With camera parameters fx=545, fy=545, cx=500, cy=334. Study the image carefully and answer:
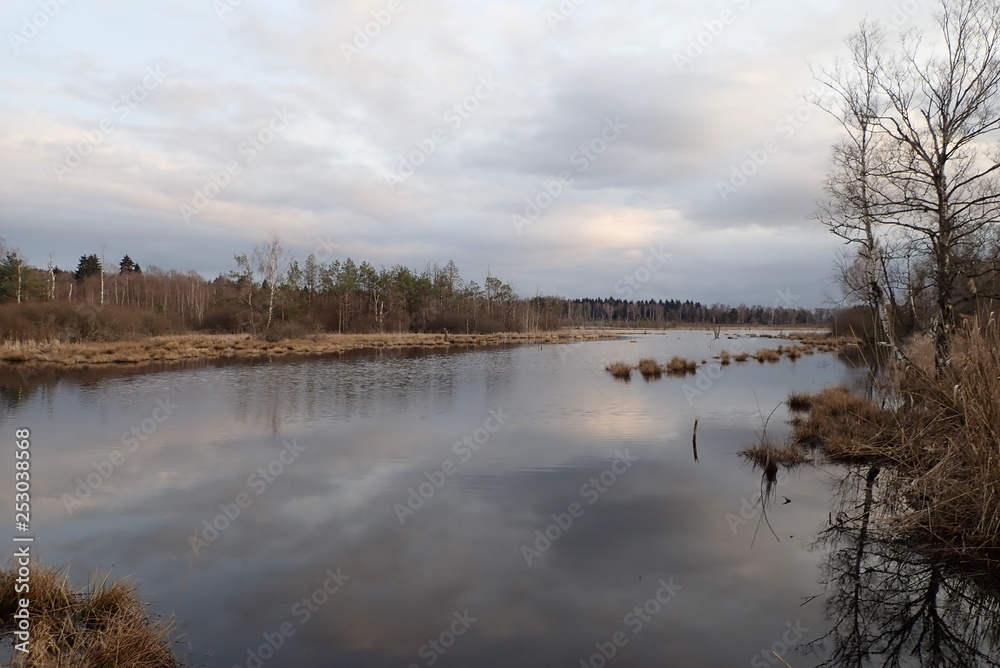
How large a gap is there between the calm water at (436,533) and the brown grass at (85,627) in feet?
1.33

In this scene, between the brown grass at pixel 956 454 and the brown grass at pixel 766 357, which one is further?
the brown grass at pixel 766 357

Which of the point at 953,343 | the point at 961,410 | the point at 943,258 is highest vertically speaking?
the point at 943,258

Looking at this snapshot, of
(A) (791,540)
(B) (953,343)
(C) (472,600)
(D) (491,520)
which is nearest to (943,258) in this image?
(B) (953,343)

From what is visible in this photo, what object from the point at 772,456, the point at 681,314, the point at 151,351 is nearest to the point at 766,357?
the point at 772,456

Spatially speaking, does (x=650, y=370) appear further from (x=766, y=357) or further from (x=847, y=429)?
(x=847, y=429)

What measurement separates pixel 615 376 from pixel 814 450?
1443 centimetres

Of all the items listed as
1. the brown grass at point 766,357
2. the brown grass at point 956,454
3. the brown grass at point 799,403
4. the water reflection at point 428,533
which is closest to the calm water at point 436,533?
the water reflection at point 428,533

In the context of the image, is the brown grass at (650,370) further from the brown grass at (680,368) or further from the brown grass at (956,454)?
the brown grass at (956,454)

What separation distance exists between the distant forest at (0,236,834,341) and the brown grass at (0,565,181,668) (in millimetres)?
35002

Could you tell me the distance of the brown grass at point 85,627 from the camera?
374 cm

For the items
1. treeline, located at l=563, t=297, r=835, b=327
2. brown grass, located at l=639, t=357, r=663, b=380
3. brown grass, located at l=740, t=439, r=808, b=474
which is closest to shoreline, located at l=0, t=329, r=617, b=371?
brown grass, located at l=639, t=357, r=663, b=380

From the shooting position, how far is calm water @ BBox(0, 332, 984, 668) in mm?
4777

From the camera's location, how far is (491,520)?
7.55 meters

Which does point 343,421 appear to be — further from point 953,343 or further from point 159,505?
point 953,343
